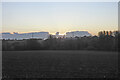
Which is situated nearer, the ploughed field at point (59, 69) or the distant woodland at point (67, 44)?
the ploughed field at point (59, 69)

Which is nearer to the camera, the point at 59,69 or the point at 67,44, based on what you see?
the point at 59,69

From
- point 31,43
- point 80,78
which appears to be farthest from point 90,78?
point 31,43

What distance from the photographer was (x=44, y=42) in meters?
32.5

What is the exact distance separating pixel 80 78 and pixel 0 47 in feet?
86.1

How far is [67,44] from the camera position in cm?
3061

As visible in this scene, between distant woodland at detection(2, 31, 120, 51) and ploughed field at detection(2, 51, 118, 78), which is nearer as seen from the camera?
ploughed field at detection(2, 51, 118, 78)

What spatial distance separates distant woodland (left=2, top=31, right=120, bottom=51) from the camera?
1212 inches

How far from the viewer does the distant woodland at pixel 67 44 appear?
30.8m

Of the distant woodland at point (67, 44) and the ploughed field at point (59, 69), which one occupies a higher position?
the distant woodland at point (67, 44)

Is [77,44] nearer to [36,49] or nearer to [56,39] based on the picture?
[56,39]

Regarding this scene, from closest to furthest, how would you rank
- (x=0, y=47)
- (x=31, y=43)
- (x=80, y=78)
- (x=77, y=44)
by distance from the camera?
(x=80, y=78) < (x=0, y=47) < (x=77, y=44) < (x=31, y=43)

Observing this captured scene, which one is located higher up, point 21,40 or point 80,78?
point 21,40

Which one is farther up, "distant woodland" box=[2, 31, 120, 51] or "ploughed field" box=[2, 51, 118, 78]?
"distant woodland" box=[2, 31, 120, 51]

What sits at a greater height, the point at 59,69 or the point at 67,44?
the point at 67,44
